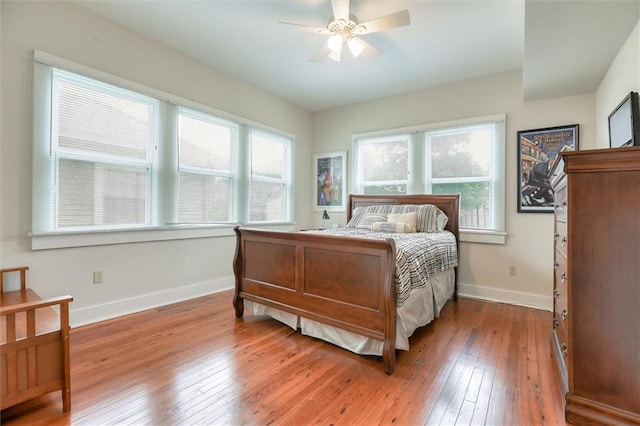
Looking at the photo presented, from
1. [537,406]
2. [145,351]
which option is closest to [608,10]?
[537,406]

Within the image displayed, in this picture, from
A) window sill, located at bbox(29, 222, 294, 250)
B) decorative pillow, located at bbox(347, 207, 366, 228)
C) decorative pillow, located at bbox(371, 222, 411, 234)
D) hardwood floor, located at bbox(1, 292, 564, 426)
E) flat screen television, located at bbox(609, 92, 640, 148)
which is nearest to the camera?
hardwood floor, located at bbox(1, 292, 564, 426)

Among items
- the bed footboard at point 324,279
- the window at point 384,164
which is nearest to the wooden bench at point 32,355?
the bed footboard at point 324,279

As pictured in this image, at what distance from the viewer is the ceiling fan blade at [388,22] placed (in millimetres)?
2297

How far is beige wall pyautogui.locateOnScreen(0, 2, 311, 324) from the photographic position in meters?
2.31

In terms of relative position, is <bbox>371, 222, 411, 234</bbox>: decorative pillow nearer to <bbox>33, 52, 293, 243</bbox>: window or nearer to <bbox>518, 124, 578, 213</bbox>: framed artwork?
<bbox>518, 124, 578, 213</bbox>: framed artwork

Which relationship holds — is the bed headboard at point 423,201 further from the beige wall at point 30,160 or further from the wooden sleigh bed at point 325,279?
the beige wall at point 30,160

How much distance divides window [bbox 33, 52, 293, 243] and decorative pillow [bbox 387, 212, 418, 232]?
6.51 ft

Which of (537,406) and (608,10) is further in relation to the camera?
(608,10)

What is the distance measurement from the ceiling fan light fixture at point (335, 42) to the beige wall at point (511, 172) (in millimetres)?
1973

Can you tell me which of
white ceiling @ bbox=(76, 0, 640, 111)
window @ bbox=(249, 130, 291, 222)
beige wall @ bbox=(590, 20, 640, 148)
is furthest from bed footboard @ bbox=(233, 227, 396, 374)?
beige wall @ bbox=(590, 20, 640, 148)

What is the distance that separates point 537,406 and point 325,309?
1.37m

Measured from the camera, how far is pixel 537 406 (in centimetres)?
161

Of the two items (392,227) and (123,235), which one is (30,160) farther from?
(392,227)

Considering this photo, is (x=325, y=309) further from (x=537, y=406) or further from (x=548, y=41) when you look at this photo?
(x=548, y=41)
